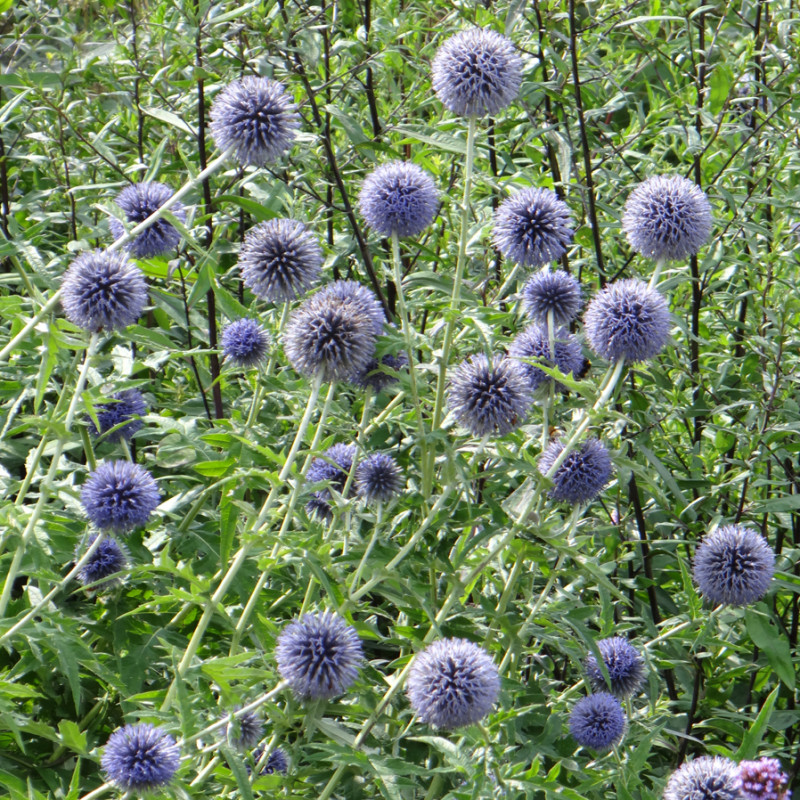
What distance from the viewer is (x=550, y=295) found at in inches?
105

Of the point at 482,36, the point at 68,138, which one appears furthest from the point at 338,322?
the point at 68,138

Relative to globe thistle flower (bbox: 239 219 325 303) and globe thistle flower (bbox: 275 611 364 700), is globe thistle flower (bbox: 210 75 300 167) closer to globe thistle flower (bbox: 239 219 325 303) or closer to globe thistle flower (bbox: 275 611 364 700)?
globe thistle flower (bbox: 239 219 325 303)

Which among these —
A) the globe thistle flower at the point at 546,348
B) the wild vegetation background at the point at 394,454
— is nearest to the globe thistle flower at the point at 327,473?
the wild vegetation background at the point at 394,454

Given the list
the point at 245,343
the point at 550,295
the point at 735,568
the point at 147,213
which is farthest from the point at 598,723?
the point at 147,213

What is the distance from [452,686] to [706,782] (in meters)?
0.60

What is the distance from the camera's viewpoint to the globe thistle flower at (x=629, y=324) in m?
2.53

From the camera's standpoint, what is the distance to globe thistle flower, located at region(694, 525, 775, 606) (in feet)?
9.29

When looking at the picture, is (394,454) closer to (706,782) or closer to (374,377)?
(374,377)

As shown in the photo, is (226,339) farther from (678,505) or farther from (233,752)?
(678,505)

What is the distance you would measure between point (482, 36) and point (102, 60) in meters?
1.93

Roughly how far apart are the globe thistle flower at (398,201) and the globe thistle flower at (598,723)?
1.25m

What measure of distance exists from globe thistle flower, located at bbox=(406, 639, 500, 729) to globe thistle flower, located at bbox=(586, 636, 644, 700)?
693 millimetres

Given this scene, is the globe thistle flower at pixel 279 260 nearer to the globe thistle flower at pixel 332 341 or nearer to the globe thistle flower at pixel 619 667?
the globe thistle flower at pixel 332 341

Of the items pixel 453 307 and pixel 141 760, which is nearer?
pixel 141 760
